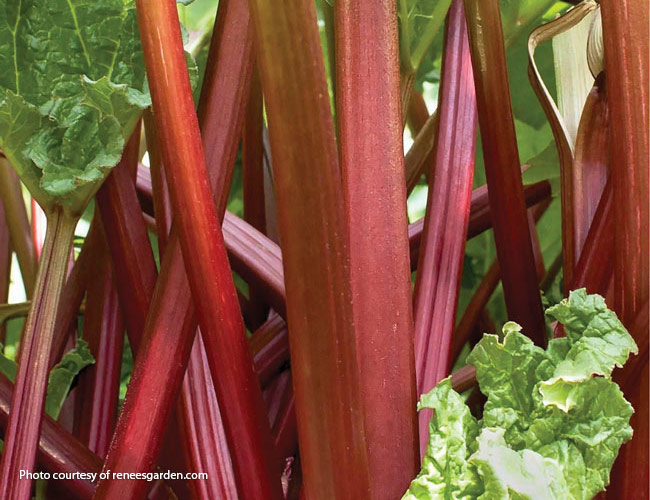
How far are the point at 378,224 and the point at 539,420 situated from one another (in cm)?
16

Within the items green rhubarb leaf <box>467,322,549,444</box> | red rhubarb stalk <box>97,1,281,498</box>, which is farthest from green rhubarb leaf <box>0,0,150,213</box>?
green rhubarb leaf <box>467,322,549,444</box>

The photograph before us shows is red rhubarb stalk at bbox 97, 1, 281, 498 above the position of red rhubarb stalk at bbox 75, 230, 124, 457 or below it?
above

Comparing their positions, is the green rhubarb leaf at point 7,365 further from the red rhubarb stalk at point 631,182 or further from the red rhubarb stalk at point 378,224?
the red rhubarb stalk at point 631,182

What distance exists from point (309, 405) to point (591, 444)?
0.54 ft

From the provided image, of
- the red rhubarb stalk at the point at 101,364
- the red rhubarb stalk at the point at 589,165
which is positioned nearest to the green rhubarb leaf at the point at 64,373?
the red rhubarb stalk at the point at 101,364

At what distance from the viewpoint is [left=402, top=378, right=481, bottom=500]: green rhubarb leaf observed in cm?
45

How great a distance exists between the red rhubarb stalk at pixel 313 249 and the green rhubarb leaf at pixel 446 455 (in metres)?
0.04

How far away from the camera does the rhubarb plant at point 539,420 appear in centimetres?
43

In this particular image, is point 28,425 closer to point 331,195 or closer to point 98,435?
point 98,435

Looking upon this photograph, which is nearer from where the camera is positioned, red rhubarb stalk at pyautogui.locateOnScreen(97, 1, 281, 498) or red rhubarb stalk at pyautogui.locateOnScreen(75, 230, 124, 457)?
red rhubarb stalk at pyautogui.locateOnScreen(97, 1, 281, 498)

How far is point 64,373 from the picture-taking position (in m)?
0.77

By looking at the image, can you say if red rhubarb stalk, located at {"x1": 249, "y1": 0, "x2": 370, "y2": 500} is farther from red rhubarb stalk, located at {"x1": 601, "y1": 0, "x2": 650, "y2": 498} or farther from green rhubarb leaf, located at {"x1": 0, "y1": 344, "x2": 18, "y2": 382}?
green rhubarb leaf, located at {"x1": 0, "y1": 344, "x2": 18, "y2": 382}

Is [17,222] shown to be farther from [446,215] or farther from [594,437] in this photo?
[594,437]

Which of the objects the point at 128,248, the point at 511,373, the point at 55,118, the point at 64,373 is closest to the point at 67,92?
the point at 55,118
